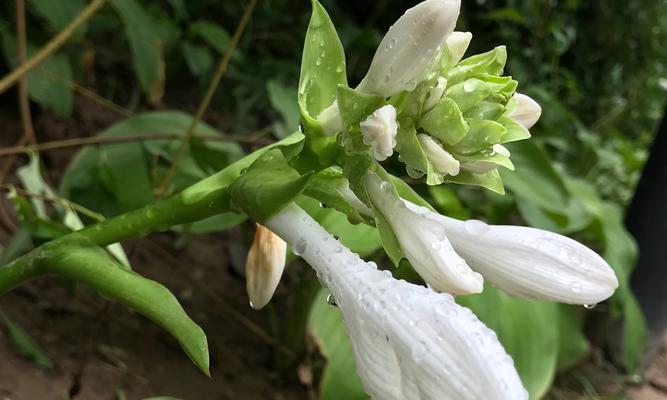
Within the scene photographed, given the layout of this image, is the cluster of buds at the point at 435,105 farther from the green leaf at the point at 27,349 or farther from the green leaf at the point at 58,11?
the green leaf at the point at 58,11

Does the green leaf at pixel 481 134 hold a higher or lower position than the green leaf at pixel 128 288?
higher

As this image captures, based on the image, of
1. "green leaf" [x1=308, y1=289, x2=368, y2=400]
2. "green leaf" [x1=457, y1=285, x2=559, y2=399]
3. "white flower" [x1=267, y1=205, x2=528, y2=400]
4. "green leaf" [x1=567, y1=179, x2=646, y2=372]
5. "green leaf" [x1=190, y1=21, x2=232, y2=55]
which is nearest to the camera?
"white flower" [x1=267, y1=205, x2=528, y2=400]

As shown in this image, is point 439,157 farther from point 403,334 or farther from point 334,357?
point 334,357

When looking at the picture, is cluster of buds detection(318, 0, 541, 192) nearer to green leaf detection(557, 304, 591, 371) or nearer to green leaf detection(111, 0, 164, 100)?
green leaf detection(111, 0, 164, 100)

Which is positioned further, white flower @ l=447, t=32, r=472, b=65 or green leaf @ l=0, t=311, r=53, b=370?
green leaf @ l=0, t=311, r=53, b=370

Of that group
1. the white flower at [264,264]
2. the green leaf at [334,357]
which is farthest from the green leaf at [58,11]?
the white flower at [264,264]

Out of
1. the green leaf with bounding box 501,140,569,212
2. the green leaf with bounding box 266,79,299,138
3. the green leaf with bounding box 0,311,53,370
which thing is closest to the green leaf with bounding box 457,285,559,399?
the green leaf with bounding box 501,140,569,212
